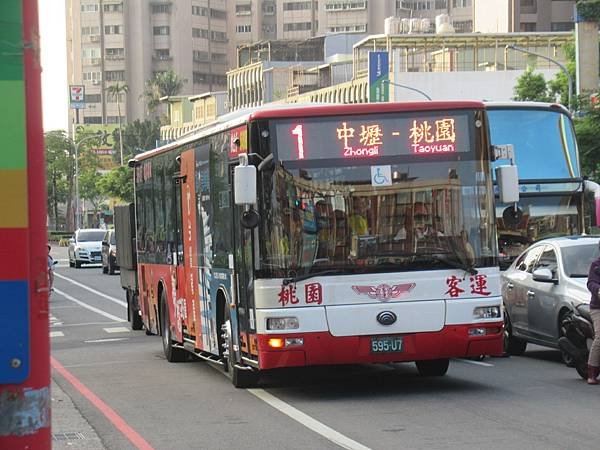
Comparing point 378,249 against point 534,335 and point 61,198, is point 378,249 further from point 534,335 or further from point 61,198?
point 61,198

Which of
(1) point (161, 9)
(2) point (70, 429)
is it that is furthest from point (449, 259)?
(1) point (161, 9)

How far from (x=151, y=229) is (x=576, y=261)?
21.9ft

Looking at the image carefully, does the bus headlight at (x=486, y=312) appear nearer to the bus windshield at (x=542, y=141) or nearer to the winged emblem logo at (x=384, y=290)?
the winged emblem logo at (x=384, y=290)

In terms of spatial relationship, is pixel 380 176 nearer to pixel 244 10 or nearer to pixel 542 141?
pixel 542 141

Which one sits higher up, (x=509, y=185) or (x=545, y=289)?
(x=509, y=185)

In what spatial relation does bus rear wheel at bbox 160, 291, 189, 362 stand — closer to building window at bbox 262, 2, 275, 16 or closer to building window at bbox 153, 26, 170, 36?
building window at bbox 153, 26, 170, 36

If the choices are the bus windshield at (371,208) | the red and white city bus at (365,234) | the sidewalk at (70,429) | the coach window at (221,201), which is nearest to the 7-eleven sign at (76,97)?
the coach window at (221,201)

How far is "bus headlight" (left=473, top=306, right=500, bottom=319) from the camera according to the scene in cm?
1328

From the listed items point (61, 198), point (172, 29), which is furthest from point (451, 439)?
point (172, 29)

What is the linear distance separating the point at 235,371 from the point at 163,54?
538 feet

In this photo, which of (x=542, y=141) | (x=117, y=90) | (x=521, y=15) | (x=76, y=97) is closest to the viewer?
(x=542, y=141)

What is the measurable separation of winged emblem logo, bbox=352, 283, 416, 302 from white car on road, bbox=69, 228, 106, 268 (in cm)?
5224

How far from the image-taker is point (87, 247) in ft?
212

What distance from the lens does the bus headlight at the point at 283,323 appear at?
12.9 meters
